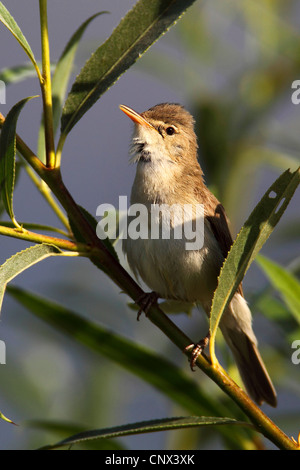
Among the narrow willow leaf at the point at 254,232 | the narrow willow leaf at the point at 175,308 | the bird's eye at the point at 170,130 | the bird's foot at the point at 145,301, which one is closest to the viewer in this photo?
the narrow willow leaf at the point at 254,232

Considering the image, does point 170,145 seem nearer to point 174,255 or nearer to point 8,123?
point 174,255

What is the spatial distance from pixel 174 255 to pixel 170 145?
740 millimetres

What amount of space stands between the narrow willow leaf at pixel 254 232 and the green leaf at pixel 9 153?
0.61 meters

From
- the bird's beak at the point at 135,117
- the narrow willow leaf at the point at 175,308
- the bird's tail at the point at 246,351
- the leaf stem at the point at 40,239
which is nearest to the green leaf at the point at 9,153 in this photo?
the leaf stem at the point at 40,239

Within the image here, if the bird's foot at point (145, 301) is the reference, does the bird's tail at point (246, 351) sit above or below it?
below

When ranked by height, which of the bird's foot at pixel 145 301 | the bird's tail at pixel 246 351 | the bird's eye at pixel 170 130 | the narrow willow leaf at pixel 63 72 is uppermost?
the narrow willow leaf at pixel 63 72

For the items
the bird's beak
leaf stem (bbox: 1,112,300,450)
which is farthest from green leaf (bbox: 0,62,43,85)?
leaf stem (bbox: 1,112,300,450)

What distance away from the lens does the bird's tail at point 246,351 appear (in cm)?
305

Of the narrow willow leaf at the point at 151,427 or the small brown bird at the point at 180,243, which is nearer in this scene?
the narrow willow leaf at the point at 151,427

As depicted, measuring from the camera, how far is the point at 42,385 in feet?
10.8

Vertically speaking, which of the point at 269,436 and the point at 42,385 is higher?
the point at 269,436

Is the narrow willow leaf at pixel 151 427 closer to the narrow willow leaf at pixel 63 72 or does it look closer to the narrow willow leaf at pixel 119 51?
the narrow willow leaf at pixel 119 51

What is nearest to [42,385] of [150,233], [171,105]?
[150,233]

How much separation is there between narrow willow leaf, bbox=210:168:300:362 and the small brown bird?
3.17 ft
